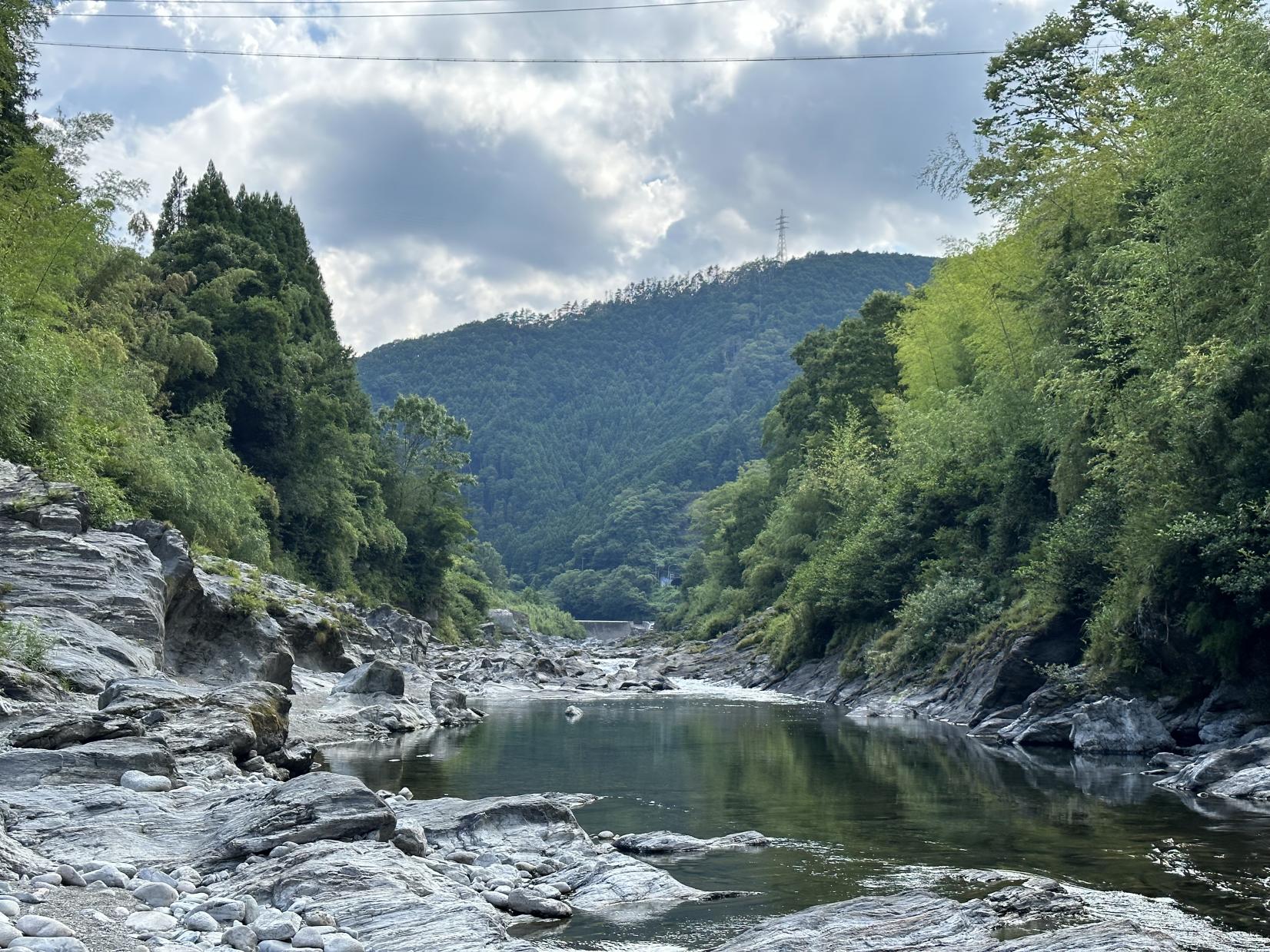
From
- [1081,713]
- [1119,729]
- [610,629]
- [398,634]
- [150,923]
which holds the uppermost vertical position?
[398,634]

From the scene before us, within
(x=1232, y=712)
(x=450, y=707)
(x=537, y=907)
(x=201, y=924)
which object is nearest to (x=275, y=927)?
(x=201, y=924)

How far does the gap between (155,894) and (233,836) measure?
135 centimetres

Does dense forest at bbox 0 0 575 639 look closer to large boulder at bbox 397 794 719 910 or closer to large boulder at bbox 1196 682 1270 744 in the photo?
large boulder at bbox 397 794 719 910

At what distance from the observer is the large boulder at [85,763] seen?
1085cm

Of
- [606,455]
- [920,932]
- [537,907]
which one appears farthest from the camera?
[606,455]

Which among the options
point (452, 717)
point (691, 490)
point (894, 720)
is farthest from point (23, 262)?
point (691, 490)

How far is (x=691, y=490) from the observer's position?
15838 centimetres

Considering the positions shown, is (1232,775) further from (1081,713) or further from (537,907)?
(537,907)

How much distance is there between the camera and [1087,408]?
25.2m

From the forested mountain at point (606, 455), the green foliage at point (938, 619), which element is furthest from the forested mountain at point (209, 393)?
the forested mountain at point (606, 455)

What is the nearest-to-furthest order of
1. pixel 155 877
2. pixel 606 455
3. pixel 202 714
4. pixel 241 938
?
1. pixel 241 938
2. pixel 155 877
3. pixel 202 714
4. pixel 606 455

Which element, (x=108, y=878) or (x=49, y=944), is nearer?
(x=49, y=944)

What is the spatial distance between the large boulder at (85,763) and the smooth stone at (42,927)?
4.32 metres

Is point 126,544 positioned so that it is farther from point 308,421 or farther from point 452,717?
point 308,421
